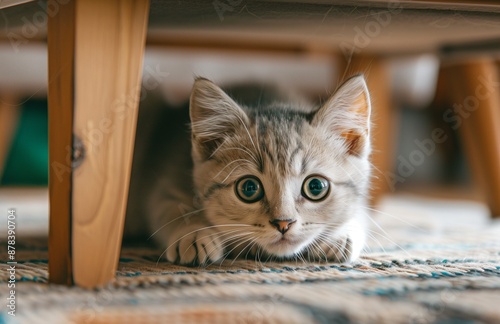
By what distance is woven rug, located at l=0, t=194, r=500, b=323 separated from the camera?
66 cm

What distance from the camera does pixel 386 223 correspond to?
59.7 inches

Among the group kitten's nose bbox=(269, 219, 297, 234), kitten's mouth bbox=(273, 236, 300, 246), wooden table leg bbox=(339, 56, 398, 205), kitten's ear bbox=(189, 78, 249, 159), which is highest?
wooden table leg bbox=(339, 56, 398, 205)

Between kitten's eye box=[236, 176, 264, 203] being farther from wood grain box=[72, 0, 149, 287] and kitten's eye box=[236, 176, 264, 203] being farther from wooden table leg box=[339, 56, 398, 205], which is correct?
wooden table leg box=[339, 56, 398, 205]

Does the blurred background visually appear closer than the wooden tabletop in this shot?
No

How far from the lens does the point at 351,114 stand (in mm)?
1030

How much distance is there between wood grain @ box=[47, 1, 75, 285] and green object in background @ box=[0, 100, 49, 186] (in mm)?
1587

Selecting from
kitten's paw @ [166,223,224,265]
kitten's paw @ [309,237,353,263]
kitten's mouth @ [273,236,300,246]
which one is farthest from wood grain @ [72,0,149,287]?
kitten's paw @ [309,237,353,263]

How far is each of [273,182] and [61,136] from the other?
1.13 feet

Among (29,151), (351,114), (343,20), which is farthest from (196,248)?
(29,151)

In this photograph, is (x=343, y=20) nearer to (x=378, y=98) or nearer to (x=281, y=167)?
(x=281, y=167)

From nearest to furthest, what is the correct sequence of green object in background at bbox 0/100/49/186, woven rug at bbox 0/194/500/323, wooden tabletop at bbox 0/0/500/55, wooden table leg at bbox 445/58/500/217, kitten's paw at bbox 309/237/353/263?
1. woven rug at bbox 0/194/500/323
2. wooden tabletop at bbox 0/0/500/55
3. kitten's paw at bbox 309/237/353/263
4. wooden table leg at bbox 445/58/500/217
5. green object in background at bbox 0/100/49/186

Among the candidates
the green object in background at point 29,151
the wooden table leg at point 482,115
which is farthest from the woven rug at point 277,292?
the green object in background at point 29,151

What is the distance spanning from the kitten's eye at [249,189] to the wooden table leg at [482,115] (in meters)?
0.80

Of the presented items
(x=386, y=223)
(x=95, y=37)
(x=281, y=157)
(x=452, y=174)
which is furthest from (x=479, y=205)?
(x=95, y=37)
